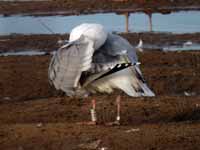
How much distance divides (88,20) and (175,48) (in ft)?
26.3

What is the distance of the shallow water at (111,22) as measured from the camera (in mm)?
24688

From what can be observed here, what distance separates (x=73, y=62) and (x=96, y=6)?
22.8 meters

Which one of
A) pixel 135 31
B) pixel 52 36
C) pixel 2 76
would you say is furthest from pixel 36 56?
pixel 135 31

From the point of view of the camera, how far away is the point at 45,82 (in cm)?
1470

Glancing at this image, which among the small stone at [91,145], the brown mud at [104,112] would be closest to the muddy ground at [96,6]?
the brown mud at [104,112]

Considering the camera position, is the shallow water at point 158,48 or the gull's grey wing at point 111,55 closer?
the gull's grey wing at point 111,55

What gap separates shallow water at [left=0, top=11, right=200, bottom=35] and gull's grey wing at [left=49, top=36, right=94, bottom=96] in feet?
39.0

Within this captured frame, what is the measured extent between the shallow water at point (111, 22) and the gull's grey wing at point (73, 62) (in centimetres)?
1190

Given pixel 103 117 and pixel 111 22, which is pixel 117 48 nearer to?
pixel 103 117

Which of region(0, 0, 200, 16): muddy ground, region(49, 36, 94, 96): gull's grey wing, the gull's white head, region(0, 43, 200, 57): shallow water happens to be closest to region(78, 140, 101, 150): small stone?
region(49, 36, 94, 96): gull's grey wing

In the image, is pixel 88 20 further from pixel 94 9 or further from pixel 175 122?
pixel 175 122

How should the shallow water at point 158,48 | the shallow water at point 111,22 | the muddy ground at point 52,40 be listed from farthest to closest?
the shallow water at point 111,22 < the muddy ground at point 52,40 < the shallow water at point 158,48

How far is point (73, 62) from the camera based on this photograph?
1137 centimetres

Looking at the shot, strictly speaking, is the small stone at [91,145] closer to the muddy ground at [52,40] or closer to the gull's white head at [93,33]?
the gull's white head at [93,33]
